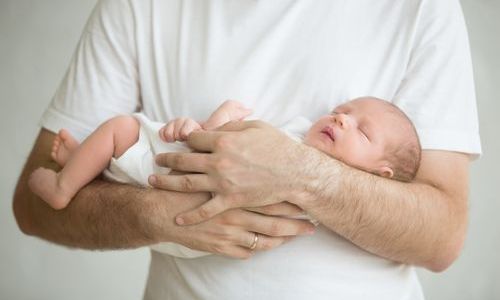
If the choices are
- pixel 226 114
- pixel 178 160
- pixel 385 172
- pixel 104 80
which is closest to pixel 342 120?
pixel 385 172

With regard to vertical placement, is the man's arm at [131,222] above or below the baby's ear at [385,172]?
below

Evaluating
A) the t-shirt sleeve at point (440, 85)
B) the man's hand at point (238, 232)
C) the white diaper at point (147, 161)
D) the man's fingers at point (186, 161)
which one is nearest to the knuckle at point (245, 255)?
the man's hand at point (238, 232)

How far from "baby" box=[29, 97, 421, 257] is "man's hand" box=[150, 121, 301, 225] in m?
0.13

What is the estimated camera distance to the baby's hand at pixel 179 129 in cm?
157

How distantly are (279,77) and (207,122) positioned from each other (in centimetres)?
21

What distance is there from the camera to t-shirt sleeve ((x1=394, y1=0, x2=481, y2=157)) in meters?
1.59

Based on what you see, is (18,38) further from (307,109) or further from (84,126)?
(307,109)

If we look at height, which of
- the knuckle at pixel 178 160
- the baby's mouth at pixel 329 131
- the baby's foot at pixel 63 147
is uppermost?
the baby's mouth at pixel 329 131

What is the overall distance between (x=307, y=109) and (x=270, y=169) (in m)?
0.29

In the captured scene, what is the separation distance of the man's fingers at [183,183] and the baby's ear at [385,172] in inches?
15.0

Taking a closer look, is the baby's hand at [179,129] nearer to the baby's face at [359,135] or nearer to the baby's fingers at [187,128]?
the baby's fingers at [187,128]

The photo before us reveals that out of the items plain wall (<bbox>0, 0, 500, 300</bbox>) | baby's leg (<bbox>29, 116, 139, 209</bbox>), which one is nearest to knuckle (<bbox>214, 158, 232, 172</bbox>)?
baby's leg (<bbox>29, 116, 139, 209</bbox>)

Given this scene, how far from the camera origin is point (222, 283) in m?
1.61

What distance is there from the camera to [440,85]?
63.1 inches
